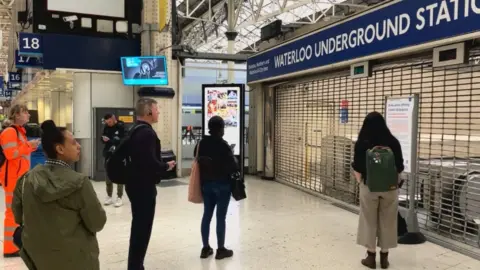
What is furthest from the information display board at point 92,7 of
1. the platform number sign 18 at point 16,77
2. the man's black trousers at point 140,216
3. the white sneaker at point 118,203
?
the platform number sign 18 at point 16,77

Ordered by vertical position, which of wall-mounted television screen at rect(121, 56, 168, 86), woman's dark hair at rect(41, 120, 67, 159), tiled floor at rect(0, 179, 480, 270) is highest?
wall-mounted television screen at rect(121, 56, 168, 86)

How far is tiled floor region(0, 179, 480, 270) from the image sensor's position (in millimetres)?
3938

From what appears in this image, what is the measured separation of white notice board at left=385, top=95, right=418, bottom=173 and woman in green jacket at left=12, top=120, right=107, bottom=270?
11.7 ft

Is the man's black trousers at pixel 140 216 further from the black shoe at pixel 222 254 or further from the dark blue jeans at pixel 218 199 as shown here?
the black shoe at pixel 222 254

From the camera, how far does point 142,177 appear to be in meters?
3.07

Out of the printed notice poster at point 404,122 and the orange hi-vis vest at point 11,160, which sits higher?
the printed notice poster at point 404,122

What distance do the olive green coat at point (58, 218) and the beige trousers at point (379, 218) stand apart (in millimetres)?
2515

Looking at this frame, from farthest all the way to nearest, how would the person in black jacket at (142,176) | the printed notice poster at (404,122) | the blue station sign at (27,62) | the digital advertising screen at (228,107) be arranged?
the blue station sign at (27,62) → the digital advertising screen at (228,107) → the printed notice poster at (404,122) → the person in black jacket at (142,176)

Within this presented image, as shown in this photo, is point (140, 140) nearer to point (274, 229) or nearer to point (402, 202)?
point (274, 229)

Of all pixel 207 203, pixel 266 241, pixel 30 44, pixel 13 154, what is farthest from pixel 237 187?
pixel 30 44

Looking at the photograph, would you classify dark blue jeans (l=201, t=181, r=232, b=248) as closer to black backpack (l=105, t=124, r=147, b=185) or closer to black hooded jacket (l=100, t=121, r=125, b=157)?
black backpack (l=105, t=124, r=147, b=185)

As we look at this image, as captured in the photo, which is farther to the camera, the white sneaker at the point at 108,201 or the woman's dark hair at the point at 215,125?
the white sneaker at the point at 108,201

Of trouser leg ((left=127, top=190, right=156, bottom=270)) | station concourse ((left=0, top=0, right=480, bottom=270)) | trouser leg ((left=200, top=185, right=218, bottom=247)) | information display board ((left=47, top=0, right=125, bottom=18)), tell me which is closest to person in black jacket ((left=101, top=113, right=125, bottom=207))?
station concourse ((left=0, top=0, right=480, bottom=270))

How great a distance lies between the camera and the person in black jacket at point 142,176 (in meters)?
3.06
